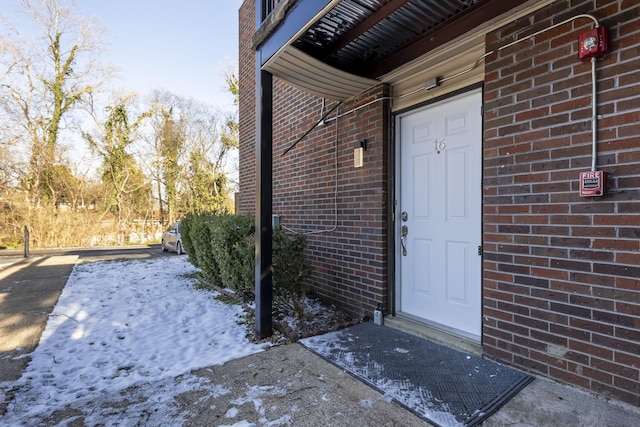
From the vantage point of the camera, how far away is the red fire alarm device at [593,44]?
1.90 m

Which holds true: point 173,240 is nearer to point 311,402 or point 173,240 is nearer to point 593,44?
point 311,402

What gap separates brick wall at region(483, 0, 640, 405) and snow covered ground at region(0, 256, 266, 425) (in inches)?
82.4

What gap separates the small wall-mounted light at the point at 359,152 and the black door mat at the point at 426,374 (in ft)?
5.64

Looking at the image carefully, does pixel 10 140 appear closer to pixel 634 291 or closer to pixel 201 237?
pixel 201 237

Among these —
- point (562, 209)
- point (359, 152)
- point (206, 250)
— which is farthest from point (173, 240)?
point (562, 209)

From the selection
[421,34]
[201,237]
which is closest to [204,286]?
[201,237]

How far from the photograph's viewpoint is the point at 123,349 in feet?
9.92

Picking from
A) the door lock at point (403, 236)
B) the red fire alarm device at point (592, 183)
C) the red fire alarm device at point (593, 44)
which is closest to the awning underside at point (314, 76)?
the door lock at point (403, 236)

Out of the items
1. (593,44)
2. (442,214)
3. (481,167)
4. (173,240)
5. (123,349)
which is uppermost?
(593,44)

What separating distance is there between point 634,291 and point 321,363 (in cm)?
196

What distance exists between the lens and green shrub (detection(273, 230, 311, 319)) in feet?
11.9

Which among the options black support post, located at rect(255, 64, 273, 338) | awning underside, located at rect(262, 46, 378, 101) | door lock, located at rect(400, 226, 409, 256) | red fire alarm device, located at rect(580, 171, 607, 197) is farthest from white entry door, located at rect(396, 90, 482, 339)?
black support post, located at rect(255, 64, 273, 338)

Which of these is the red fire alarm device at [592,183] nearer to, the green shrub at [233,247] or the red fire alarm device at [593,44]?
the red fire alarm device at [593,44]

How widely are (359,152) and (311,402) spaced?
243 centimetres
